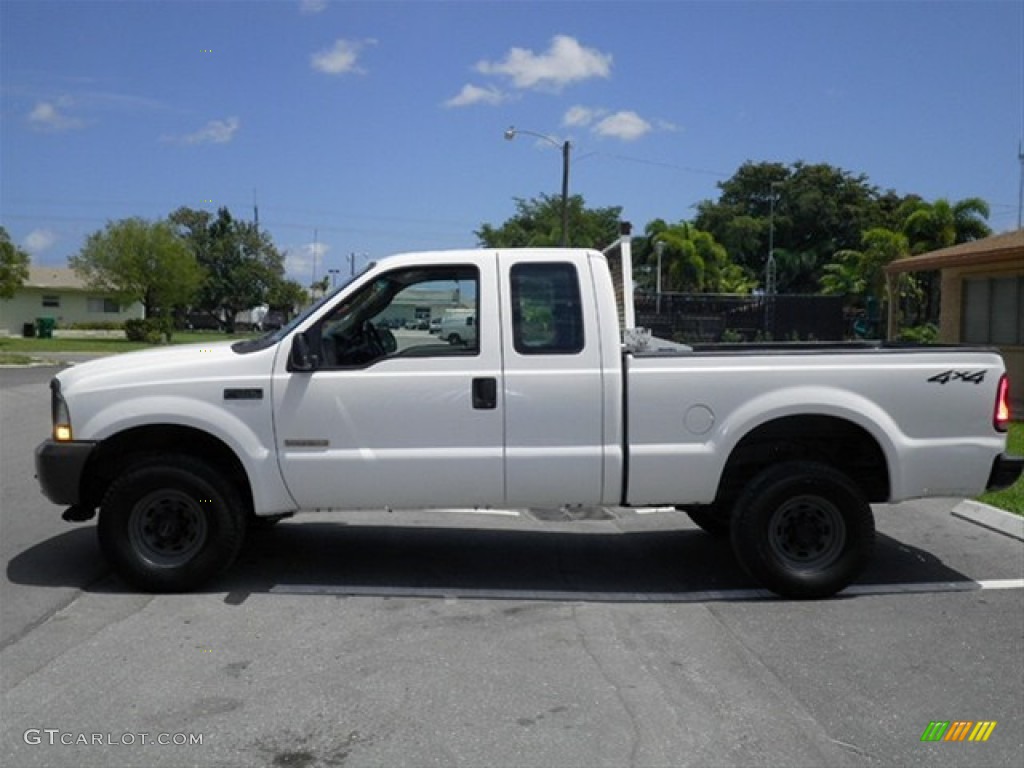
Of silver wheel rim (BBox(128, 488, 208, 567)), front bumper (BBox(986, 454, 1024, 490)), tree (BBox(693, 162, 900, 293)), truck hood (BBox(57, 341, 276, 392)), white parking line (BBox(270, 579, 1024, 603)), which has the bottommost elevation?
white parking line (BBox(270, 579, 1024, 603))

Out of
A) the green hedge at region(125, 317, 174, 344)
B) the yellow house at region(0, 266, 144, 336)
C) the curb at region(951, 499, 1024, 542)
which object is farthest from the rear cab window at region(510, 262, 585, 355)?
the yellow house at region(0, 266, 144, 336)

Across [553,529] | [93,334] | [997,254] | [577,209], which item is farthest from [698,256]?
[553,529]

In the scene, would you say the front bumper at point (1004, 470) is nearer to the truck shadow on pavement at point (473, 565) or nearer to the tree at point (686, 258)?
the truck shadow on pavement at point (473, 565)

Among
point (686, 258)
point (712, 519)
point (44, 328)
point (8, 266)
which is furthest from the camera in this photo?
point (686, 258)

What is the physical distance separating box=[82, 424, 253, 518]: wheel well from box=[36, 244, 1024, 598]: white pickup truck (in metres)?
0.02

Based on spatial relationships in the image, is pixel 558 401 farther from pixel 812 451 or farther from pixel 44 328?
pixel 44 328

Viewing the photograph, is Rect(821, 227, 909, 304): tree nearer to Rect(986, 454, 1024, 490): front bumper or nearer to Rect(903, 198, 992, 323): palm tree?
Rect(903, 198, 992, 323): palm tree

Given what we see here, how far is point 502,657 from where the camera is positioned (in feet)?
17.0

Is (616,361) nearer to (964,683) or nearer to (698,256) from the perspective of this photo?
(964,683)

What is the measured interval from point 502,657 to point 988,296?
1496 centimetres

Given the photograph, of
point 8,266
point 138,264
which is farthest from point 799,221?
point 8,266

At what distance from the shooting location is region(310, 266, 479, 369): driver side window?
616 centimetres

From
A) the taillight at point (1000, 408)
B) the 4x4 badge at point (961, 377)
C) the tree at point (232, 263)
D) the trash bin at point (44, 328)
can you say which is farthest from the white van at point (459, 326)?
the tree at point (232, 263)

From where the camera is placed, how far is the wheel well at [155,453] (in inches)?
245
